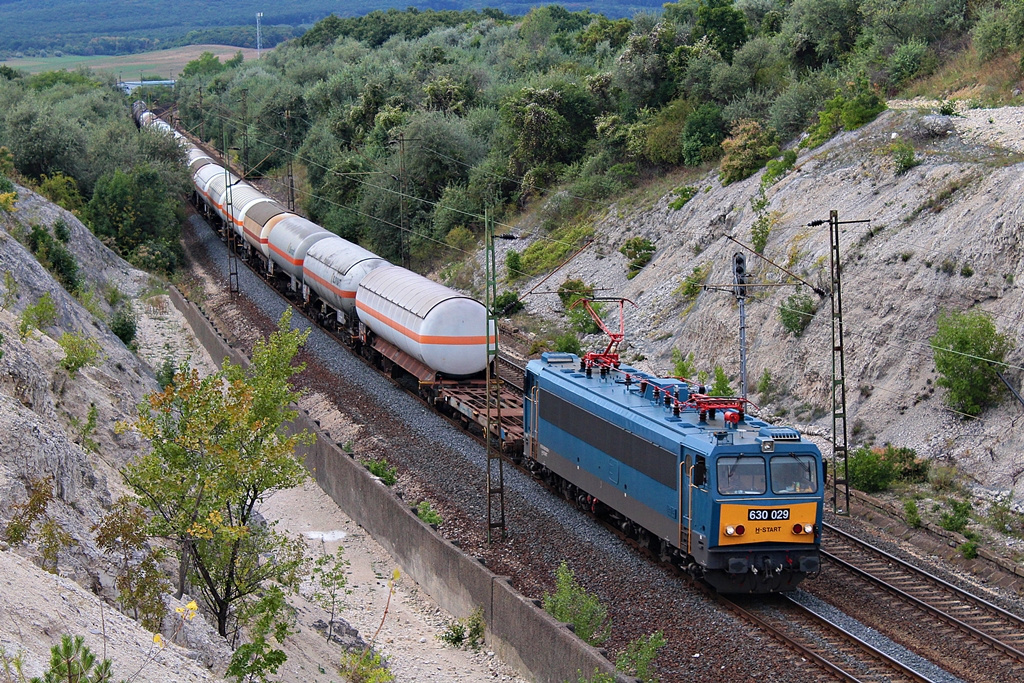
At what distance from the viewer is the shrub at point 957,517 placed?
1977 cm

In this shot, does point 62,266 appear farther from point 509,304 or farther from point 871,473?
point 871,473

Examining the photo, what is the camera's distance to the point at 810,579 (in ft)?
60.3

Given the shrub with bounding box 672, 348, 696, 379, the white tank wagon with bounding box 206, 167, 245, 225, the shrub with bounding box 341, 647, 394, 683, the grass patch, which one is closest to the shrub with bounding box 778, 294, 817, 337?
the shrub with bounding box 672, 348, 696, 379

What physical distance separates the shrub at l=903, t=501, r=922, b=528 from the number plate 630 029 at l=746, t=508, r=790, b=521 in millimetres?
4948

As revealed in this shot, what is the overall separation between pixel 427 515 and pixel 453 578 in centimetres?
278

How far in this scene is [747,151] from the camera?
130 feet

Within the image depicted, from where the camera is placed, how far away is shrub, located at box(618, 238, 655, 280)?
1587 inches

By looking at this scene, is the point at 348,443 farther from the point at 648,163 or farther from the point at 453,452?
the point at 648,163

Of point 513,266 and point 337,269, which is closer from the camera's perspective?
point 337,269

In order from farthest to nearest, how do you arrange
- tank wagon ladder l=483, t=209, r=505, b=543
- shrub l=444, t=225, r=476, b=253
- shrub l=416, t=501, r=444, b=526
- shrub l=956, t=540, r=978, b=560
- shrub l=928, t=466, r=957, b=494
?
shrub l=444, t=225, r=476, b=253, shrub l=928, t=466, r=957, b=494, shrub l=416, t=501, r=444, b=526, tank wagon ladder l=483, t=209, r=505, b=543, shrub l=956, t=540, r=978, b=560

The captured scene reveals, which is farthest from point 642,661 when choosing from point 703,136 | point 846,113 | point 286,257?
point 703,136

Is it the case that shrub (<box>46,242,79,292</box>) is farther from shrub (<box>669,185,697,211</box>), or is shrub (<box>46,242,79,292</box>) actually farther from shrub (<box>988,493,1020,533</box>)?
shrub (<box>988,493,1020,533</box>)

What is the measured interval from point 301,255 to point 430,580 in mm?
23948

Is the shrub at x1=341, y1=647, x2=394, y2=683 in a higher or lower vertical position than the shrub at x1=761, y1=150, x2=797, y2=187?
lower
